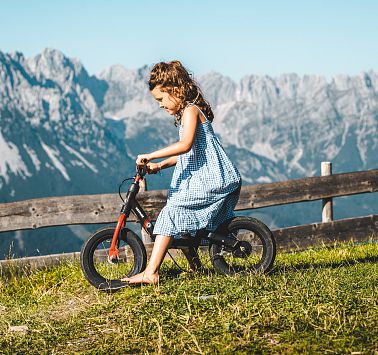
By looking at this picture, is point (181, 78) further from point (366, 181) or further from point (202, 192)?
point (366, 181)

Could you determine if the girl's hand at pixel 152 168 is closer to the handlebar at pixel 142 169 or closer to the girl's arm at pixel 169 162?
the handlebar at pixel 142 169

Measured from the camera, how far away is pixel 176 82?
5789 millimetres

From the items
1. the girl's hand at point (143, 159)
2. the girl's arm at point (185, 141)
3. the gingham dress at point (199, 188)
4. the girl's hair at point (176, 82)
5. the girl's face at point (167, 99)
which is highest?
the girl's hair at point (176, 82)

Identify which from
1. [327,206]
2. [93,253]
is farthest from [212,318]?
[327,206]

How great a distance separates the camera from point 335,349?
3639mm

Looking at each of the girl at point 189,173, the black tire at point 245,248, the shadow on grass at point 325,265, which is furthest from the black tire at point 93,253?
the shadow on grass at point 325,265

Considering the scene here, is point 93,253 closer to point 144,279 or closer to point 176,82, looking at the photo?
point 144,279

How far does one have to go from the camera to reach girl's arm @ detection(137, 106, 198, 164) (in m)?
5.50

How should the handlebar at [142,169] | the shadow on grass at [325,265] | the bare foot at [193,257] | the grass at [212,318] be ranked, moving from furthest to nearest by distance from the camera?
the shadow on grass at [325,265], the bare foot at [193,257], the handlebar at [142,169], the grass at [212,318]

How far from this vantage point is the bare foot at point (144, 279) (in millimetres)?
5805

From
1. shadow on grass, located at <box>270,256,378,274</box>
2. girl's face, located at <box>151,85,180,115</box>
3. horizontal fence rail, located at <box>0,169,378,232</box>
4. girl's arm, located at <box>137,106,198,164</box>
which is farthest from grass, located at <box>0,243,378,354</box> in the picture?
horizontal fence rail, located at <box>0,169,378,232</box>

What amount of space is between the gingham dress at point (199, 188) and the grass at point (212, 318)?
0.59m

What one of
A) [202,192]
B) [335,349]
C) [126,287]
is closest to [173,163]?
[202,192]

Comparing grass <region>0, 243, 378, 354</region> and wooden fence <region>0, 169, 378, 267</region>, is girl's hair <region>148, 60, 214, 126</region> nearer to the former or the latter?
grass <region>0, 243, 378, 354</region>
